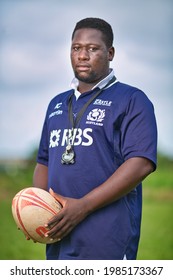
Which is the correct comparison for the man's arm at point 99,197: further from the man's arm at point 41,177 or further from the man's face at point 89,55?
the man's face at point 89,55

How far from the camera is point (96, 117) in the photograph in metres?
4.42

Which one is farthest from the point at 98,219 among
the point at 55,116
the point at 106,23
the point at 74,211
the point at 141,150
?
the point at 106,23

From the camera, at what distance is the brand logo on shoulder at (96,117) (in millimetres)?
4398

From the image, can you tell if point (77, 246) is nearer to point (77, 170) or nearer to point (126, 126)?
point (77, 170)

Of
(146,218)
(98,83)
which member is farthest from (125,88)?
(146,218)

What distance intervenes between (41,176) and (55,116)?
1.54 feet

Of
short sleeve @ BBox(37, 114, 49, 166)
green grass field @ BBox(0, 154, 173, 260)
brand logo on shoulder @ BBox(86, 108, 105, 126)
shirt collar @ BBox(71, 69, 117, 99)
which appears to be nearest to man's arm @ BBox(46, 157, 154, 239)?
brand logo on shoulder @ BBox(86, 108, 105, 126)

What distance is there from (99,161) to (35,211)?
0.52 m

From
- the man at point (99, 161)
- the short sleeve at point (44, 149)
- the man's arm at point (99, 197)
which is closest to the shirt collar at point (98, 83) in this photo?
the man at point (99, 161)

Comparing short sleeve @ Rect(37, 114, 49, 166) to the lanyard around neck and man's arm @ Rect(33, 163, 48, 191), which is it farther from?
the lanyard around neck

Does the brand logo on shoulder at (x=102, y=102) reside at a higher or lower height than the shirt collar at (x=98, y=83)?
lower

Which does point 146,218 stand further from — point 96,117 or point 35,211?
point 35,211

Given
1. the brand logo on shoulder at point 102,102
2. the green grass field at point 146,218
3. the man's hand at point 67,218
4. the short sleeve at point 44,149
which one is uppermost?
the brand logo on shoulder at point 102,102
